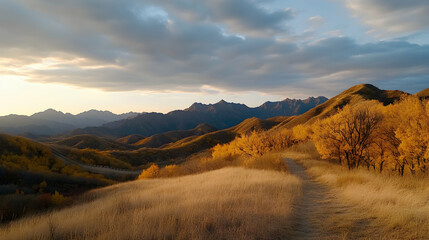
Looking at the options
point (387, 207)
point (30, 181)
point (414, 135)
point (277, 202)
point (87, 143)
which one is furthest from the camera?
point (87, 143)

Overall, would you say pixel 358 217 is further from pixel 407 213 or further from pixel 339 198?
pixel 339 198

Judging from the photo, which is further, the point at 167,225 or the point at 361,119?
the point at 361,119

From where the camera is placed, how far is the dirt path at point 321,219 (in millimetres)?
6598

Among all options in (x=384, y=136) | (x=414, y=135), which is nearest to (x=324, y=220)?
(x=414, y=135)

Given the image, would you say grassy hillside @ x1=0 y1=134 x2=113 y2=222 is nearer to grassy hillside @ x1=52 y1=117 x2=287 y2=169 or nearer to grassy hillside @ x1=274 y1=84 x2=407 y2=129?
grassy hillside @ x1=52 y1=117 x2=287 y2=169

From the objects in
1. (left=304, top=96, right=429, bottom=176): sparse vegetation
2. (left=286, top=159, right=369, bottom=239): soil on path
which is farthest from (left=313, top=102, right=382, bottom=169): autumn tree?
(left=286, top=159, right=369, bottom=239): soil on path

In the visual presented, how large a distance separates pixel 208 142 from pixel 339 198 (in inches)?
4541

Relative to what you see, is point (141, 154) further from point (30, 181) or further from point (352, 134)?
point (352, 134)

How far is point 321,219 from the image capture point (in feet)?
26.0

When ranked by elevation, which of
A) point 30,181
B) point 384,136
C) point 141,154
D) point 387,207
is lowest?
point 141,154

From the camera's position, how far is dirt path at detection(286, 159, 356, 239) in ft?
21.6

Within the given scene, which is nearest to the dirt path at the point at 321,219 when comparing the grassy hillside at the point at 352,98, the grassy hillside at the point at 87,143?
the grassy hillside at the point at 87,143

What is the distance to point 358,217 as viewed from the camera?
777cm

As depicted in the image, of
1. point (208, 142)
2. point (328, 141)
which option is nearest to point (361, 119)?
point (328, 141)
